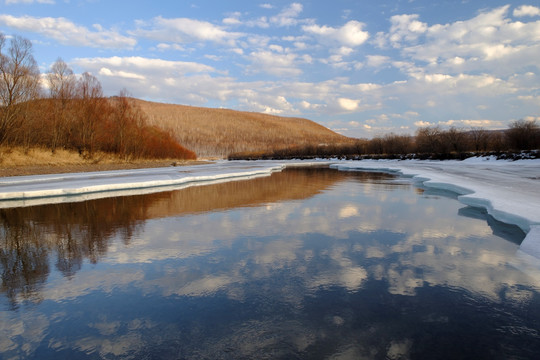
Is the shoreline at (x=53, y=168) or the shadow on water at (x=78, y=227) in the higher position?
the shoreline at (x=53, y=168)

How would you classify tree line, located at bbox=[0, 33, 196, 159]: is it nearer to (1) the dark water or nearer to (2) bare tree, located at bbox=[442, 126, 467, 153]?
(1) the dark water

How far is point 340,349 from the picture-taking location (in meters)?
2.66

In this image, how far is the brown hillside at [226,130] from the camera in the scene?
12538 centimetres

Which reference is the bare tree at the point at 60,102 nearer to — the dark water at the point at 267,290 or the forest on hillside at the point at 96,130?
the forest on hillside at the point at 96,130

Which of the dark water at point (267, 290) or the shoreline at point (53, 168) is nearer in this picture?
the dark water at point (267, 290)

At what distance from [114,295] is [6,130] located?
2403cm

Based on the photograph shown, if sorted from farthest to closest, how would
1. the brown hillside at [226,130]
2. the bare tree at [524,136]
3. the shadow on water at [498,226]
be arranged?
the brown hillside at [226,130], the bare tree at [524,136], the shadow on water at [498,226]

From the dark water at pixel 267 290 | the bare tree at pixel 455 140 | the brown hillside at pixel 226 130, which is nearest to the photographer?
the dark water at pixel 267 290

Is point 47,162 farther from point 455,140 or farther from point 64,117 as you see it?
point 455,140

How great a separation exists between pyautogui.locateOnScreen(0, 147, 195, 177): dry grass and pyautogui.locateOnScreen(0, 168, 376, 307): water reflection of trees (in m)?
14.5

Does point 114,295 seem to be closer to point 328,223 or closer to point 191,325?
point 191,325

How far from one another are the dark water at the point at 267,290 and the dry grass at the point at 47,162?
17.5 meters

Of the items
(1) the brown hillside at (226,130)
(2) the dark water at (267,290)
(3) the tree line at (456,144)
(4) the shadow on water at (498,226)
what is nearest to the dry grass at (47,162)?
(2) the dark water at (267,290)

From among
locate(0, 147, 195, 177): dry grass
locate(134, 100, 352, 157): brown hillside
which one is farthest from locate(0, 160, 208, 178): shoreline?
locate(134, 100, 352, 157): brown hillside
